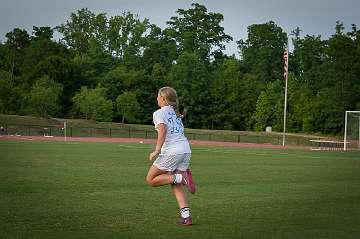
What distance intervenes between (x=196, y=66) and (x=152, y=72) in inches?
264

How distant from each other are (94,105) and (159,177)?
234 feet

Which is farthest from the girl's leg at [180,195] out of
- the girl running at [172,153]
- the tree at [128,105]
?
the tree at [128,105]

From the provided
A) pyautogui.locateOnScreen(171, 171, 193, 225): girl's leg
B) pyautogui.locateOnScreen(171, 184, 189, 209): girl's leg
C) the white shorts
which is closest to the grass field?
pyautogui.locateOnScreen(171, 171, 193, 225): girl's leg

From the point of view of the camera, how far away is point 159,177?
994 cm

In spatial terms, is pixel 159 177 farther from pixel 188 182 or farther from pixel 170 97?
pixel 170 97

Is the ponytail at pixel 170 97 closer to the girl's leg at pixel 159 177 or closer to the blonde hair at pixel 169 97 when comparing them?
the blonde hair at pixel 169 97

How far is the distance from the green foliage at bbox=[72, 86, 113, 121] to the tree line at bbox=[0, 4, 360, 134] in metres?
0.12

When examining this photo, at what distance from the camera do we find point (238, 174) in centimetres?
2100

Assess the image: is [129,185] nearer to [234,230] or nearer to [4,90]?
[234,230]

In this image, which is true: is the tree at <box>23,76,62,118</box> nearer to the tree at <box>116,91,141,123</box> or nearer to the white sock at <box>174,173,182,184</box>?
the tree at <box>116,91,141,123</box>

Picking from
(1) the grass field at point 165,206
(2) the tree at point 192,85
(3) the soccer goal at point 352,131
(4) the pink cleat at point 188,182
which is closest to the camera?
(1) the grass field at point 165,206

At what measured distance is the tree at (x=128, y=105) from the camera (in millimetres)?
84125

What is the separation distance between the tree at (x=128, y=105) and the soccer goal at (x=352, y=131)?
37319 millimetres

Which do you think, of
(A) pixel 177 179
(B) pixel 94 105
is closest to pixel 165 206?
(A) pixel 177 179
